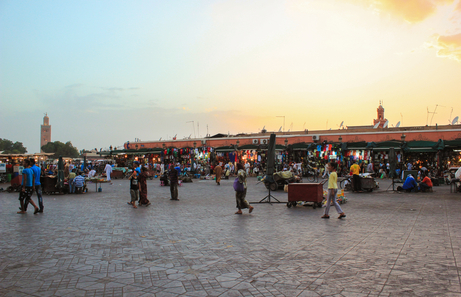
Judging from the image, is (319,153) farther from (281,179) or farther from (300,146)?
(281,179)

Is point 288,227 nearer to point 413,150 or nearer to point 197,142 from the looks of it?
point 413,150

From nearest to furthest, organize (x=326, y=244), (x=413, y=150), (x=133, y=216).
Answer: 1. (x=326, y=244)
2. (x=133, y=216)
3. (x=413, y=150)

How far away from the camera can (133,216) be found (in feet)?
33.6

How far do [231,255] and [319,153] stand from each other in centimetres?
2600

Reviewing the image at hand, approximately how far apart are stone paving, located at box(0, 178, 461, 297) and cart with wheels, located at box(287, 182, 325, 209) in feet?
5.94

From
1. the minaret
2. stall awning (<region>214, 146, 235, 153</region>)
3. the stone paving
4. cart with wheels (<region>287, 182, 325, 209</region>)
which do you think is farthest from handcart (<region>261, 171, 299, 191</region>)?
the minaret

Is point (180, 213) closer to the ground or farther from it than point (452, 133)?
closer to the ground

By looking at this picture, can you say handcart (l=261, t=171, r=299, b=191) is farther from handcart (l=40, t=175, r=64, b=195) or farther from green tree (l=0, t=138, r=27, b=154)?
green tree (l=0, t=138, r=27, b=154)

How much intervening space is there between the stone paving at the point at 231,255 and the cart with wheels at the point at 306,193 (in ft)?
5.94

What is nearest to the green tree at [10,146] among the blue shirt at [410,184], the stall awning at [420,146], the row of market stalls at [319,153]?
the row of market stalls at [319,153]

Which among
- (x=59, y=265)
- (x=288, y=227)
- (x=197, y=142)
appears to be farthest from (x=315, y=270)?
(x=197, y=142)

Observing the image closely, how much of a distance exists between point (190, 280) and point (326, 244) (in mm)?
3083

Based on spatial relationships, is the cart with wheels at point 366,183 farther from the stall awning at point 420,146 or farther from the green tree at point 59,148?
the green tree at point 59,148

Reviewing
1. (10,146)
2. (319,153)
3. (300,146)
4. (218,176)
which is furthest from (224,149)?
(10,146)
